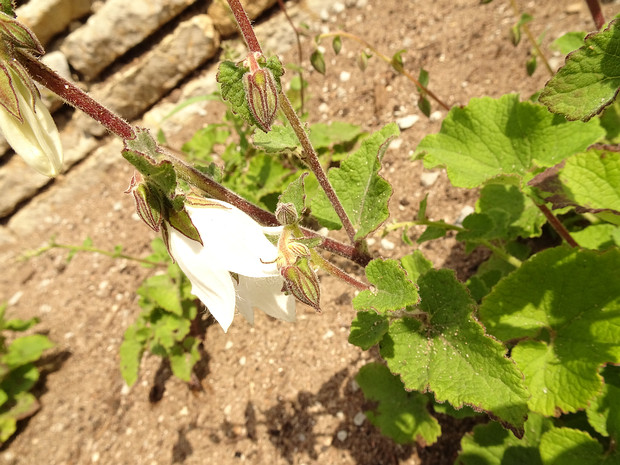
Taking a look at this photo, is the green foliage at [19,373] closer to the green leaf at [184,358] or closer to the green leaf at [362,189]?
the green leaf at [184,358]

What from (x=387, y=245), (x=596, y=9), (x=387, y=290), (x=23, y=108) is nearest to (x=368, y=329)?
(x=387, y=290)

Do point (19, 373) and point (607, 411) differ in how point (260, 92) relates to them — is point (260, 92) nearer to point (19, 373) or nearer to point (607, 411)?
point (607, 411)

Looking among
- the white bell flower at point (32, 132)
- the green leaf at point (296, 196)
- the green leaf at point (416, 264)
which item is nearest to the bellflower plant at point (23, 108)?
the white bell flower at point (32, 132)

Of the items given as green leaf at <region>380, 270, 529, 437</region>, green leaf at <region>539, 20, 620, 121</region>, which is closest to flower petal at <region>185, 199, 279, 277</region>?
green leaf at <region>380, 270, 529, 437</region>

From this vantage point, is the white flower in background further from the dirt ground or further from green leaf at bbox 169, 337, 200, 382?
green leaf at bbox 169, 337, 200, 382

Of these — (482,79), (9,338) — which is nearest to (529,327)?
(482,79)

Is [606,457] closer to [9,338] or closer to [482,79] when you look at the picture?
[482,79]
